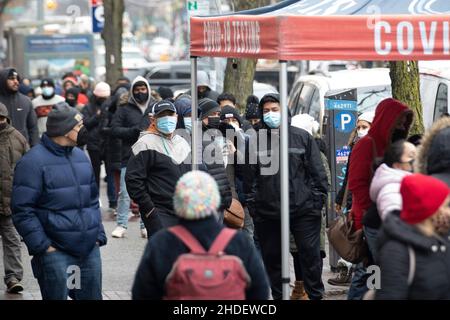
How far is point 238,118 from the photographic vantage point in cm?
1174

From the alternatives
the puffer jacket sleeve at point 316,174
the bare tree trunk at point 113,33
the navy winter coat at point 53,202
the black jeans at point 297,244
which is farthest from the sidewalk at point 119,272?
the bare tree trunk at point 113,33

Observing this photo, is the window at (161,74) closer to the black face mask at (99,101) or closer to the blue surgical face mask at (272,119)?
the black face mask at (99,101)

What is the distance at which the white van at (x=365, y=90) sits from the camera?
14039mm

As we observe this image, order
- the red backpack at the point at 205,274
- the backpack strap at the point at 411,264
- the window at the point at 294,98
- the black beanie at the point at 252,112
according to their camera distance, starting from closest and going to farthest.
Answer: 1. the red backpack at the point at 205,274
2. the backpack strap at the point at 411,264
3. the black beanie at the point at 252,112
4. the window at the point at 294,98

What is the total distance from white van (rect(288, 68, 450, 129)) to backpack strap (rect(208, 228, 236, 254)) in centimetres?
791

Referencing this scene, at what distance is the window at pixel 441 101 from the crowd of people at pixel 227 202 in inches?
90.0

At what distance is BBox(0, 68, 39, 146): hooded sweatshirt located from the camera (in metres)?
14.3

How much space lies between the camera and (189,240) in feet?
19.6

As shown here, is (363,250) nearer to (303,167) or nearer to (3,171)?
(303,167)

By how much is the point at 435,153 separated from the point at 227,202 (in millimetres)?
3253

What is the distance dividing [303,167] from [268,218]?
0.51 metres

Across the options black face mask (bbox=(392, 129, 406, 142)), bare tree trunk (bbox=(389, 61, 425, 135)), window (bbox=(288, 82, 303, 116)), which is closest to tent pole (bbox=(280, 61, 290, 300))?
black face mask (bbox=(392, 129, 406, 142))

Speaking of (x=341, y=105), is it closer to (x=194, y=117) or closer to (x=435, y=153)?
(x=194, y=117)

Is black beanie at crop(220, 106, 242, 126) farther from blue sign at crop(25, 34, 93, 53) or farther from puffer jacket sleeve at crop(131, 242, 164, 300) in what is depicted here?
blue sign at crop(25, 34, 93, 53)
